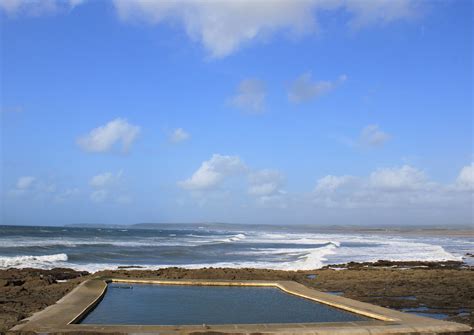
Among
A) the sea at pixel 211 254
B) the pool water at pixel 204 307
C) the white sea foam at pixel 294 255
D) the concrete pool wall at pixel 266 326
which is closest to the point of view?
the concrete pool wall at pixel 266 326

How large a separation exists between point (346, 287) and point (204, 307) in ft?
22.0

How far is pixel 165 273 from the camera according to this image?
70.9 feet

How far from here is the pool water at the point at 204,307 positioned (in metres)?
12.0

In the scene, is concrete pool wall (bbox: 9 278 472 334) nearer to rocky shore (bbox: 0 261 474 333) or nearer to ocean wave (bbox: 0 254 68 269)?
rocky shore (bbox: 0 261 474 333)

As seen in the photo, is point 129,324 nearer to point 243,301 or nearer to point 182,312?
point 182,312

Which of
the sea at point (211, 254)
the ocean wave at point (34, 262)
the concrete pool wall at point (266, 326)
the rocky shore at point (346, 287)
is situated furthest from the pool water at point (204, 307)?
the ocean wave at point (34, 262)

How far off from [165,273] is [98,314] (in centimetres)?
901

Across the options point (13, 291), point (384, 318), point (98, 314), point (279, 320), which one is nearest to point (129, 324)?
point (98, 314)

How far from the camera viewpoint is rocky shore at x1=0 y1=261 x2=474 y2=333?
1334cm

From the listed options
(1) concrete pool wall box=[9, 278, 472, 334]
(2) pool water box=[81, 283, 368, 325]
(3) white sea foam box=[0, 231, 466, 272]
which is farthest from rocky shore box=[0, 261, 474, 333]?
(3) white sea foam box=[0, 231, 466, 272]

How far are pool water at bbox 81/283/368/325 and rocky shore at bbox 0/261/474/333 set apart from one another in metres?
1.84

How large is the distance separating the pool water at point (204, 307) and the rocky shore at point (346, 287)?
184 cm

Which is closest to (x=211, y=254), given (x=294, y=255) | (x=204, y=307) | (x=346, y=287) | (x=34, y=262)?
(x=294, y=255)

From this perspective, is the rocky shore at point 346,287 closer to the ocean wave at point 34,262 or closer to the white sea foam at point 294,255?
the white sea foam at point 294,255
